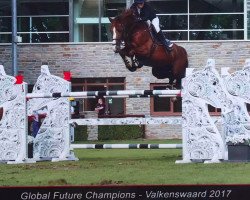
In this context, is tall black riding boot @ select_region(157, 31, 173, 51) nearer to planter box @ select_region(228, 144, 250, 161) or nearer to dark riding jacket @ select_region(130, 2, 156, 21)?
dark riding jacket @ select_region(130, 2, 156, 21)

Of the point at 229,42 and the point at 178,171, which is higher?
the point at 229,42

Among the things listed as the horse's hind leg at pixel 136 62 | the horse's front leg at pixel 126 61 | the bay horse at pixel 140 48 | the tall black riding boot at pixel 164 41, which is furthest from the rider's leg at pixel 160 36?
the horse's front leg at pixel 126 61

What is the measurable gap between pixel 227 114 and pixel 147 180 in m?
3.85

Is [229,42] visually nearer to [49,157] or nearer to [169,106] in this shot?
[169,106]

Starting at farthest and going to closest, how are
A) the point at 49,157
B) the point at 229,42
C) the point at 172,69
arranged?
the point at 229,42 → the point at 172,69 → the point at 49,157

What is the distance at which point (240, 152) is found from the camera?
1653 centimetres

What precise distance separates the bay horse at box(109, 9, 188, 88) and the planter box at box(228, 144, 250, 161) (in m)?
3.90

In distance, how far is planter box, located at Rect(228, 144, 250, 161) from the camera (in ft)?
54.2

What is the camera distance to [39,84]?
1948cm

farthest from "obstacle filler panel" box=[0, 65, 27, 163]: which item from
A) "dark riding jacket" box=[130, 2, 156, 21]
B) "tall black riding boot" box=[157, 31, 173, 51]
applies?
"tall black riding boot" box=[157, 31, 173, 51]

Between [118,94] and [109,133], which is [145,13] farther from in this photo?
[109,133]

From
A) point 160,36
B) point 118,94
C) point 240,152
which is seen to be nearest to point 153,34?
point 160,36

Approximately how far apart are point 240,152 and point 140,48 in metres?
4.42
